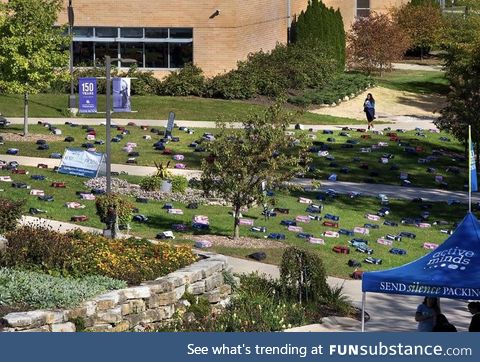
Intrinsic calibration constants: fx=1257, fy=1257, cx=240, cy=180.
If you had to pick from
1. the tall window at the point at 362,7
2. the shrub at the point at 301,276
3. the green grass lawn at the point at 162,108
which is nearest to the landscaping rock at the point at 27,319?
the shrub at the point at 301,276

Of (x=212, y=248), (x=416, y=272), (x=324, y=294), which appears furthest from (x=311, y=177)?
(x=416, y=272)

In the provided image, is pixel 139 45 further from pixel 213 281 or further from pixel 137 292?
pixel 137 292

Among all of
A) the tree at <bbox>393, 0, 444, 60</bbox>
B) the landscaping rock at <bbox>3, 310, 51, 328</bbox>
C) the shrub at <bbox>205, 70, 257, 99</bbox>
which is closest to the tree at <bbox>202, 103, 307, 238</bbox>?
the landscaping rock at <bbox>3, 310, 51, 328</bbox>

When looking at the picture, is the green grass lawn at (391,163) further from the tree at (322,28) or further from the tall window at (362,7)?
the tall window at (362,7)

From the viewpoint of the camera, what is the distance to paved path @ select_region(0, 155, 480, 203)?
99.6 ft

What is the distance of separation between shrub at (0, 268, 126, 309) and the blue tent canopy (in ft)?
11.4

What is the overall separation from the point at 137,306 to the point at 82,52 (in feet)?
111

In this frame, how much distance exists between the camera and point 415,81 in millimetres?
59656

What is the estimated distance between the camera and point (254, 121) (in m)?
23.5

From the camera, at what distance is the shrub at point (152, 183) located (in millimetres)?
27422

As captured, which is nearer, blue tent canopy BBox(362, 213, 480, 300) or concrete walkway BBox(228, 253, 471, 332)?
blue tent canopy BBox(362, 213, 480, 300)

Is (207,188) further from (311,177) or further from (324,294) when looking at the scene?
(311,177)

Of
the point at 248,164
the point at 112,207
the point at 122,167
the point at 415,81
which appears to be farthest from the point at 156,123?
the point at 415,81

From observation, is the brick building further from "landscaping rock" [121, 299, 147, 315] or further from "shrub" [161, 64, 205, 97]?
"landscaping rock" [121, 299, 147, 315]
